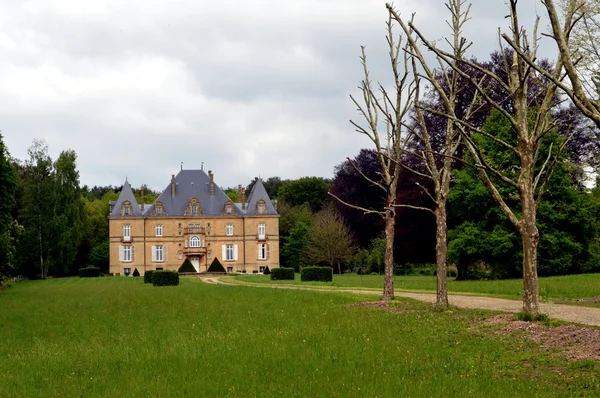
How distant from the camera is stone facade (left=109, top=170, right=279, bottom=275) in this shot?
75438mm

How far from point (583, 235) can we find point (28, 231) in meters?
49.9

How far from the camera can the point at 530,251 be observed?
1408 cm

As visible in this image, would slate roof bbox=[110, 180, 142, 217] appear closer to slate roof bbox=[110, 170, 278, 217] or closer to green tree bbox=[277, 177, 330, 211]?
slate roof bbox=[110, 170, 278, 217]

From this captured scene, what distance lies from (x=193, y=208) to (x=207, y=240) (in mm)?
3863

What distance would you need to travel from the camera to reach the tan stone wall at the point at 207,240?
7562 centimetres

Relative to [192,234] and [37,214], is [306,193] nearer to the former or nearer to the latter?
[192,234]

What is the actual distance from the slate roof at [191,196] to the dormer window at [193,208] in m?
0.41

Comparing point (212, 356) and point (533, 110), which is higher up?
point (533, 110)

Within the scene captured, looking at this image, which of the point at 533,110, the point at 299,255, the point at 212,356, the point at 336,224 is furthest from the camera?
the point at 299,255

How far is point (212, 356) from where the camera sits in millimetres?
11703

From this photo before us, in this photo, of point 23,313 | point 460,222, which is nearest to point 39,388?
point 23,313

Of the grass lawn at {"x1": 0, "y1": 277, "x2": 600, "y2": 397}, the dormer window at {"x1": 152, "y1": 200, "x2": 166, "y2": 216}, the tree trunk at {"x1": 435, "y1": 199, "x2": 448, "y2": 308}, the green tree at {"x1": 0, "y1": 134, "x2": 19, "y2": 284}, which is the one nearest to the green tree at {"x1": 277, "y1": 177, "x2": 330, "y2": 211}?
the dormer window at {"x1": 152, "y1": 200, "x2": 166, "y2": 216}

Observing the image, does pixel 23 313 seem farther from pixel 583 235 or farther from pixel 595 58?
pixel 583 235

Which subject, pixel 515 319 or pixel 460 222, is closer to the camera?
pixel 515 319
